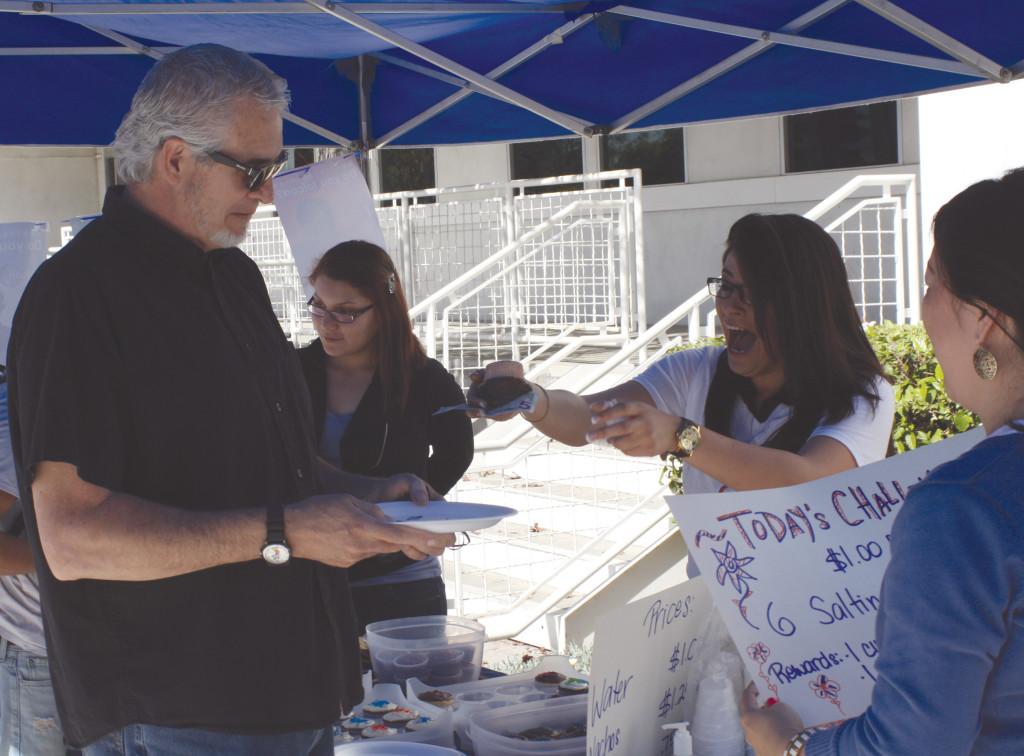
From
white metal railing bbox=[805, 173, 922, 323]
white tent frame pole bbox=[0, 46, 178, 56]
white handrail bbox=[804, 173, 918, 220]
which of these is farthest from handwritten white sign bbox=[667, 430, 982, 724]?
white metal railing bbox=[805, 173, 922, 323]

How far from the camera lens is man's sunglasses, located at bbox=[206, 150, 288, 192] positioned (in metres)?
1.82

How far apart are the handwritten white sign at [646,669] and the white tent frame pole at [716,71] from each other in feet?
7.19

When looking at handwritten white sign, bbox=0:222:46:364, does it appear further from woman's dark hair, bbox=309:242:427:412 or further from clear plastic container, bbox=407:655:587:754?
clear plastic container, bbox=407:655:587:754

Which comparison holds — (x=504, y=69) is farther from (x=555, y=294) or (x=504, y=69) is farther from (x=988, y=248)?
(x=555, y=294)

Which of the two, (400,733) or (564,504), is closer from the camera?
(400,733)

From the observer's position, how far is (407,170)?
574 inches

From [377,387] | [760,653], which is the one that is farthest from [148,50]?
[760,653]

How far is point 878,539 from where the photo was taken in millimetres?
1812

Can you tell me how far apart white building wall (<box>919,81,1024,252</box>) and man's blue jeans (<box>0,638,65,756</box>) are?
545cm

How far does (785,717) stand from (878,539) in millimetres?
361

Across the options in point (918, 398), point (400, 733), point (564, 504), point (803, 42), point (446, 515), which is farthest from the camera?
point (564, 504)

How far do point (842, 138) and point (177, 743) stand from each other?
10.3 metres

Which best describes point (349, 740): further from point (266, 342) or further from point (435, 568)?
point (435, 568)

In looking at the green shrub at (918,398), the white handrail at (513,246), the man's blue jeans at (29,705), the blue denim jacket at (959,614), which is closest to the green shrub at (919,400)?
the green shrub at (918,398)
